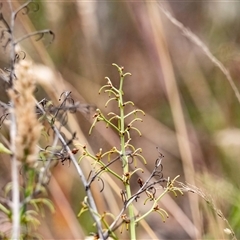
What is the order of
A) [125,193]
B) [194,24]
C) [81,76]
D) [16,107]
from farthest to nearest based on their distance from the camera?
[194,24] → [81,76] → [125,193] → [16,107]

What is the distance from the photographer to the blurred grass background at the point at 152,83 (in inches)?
53.9

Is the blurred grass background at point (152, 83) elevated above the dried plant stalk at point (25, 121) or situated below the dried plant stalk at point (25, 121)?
above

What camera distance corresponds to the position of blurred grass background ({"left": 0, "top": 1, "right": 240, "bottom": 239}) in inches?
53.9

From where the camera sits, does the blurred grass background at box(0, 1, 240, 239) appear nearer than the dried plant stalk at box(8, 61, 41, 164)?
No

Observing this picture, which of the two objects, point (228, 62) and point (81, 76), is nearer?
point (228, 62)

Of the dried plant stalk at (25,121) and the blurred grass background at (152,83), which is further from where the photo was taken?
the blurred grass background at (152,83)

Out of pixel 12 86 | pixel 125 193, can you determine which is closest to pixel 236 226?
pixel 125 193

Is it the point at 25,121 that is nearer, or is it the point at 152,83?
the point at 25,121

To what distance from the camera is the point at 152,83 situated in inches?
77.8

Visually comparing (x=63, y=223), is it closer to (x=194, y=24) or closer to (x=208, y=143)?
(x=208, y=143)

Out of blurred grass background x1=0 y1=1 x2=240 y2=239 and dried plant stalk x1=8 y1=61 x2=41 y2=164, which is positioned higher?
blurred grass background x1=0 y1=1 x2=240 y2=239

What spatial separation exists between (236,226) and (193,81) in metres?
0.92

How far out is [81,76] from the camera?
1749 millimetres

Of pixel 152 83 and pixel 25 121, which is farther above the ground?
pixel 152 83
